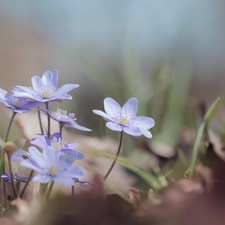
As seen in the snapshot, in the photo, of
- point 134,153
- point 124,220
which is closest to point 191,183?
point 124,220

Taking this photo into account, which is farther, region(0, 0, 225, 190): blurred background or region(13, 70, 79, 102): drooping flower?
region(0, 0, 225, 190): blurred background

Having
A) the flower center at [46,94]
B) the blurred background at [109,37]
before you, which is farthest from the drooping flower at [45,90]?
the blurred background at [109,37]

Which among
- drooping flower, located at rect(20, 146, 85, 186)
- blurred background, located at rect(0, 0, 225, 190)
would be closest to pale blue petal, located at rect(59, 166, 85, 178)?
drooping flower, located at rect(20, 146, 85, 186)

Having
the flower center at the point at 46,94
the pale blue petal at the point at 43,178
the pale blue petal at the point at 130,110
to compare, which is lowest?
the pale blue petal at the point at 43,178

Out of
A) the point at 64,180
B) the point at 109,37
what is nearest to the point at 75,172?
the point at 64,180

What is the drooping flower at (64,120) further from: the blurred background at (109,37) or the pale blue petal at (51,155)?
the blurred background at (109,37)

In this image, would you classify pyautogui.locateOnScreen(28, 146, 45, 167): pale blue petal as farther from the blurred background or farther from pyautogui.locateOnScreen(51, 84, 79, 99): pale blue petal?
the blurred background

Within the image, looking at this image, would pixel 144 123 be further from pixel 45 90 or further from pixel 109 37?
pixel 109 37
